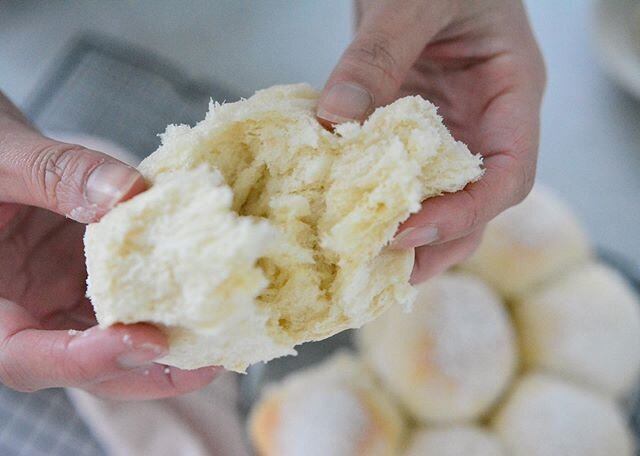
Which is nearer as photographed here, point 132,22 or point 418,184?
point 418,184

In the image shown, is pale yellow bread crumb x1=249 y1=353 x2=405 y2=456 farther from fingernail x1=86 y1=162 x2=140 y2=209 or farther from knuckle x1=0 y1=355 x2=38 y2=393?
fingernail x1=86 y1=162 x2=140 y2=209

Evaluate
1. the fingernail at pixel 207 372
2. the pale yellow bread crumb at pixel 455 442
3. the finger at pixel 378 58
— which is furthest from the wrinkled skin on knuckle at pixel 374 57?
the pale yellow bread crumb at pixel 455 442

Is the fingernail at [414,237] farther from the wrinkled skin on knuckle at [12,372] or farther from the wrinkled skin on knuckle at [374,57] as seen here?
the wrinkled skin on knuckle at [12,372]

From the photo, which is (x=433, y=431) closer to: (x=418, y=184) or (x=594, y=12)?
(x=418, y=184)

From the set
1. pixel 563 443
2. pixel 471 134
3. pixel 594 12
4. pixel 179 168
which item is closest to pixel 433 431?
pixel 563 443

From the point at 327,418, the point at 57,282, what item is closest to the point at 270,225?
the point at 57,282

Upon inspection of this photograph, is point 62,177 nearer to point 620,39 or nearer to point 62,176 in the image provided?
point 62,176

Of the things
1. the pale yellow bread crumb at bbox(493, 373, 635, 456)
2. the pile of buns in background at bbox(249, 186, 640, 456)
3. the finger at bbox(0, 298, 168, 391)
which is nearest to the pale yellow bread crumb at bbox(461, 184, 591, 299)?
the pile of buns in background at bbox(249, 186, 640, 456)
